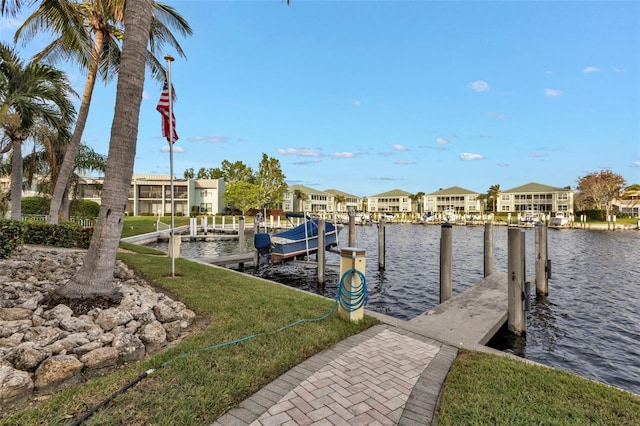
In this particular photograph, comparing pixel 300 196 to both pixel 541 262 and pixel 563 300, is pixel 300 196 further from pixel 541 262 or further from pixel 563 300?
pixel 563 300

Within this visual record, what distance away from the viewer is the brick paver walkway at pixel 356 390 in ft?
9.82

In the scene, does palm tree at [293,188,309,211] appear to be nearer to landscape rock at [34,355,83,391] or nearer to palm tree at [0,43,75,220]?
palm tree at [0,43,75,220]

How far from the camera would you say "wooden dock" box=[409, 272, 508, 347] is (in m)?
5.56

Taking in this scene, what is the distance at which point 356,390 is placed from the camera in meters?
3.50

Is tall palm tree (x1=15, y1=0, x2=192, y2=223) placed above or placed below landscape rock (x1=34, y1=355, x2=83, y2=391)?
above

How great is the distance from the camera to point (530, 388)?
3.61 meters

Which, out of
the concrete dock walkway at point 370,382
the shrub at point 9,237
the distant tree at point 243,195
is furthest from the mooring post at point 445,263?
the distant tree at point 243,195

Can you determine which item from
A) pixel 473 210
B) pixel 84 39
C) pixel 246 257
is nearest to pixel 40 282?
pixel 246 257

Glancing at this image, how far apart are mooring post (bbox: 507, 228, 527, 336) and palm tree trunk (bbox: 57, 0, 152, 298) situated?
766 centimetres

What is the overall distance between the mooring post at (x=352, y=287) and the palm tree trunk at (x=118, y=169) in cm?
387

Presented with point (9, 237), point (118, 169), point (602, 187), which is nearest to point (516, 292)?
point (118, 169)

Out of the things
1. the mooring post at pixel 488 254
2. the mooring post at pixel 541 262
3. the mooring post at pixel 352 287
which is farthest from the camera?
the mooring post at pixel 488 254

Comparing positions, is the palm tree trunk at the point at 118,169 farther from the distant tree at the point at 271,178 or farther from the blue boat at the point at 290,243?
the distant tree at the point at 271,178

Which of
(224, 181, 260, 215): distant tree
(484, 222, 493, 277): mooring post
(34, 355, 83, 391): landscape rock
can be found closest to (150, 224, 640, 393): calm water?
(484, 222, 493, 277): mooring post
